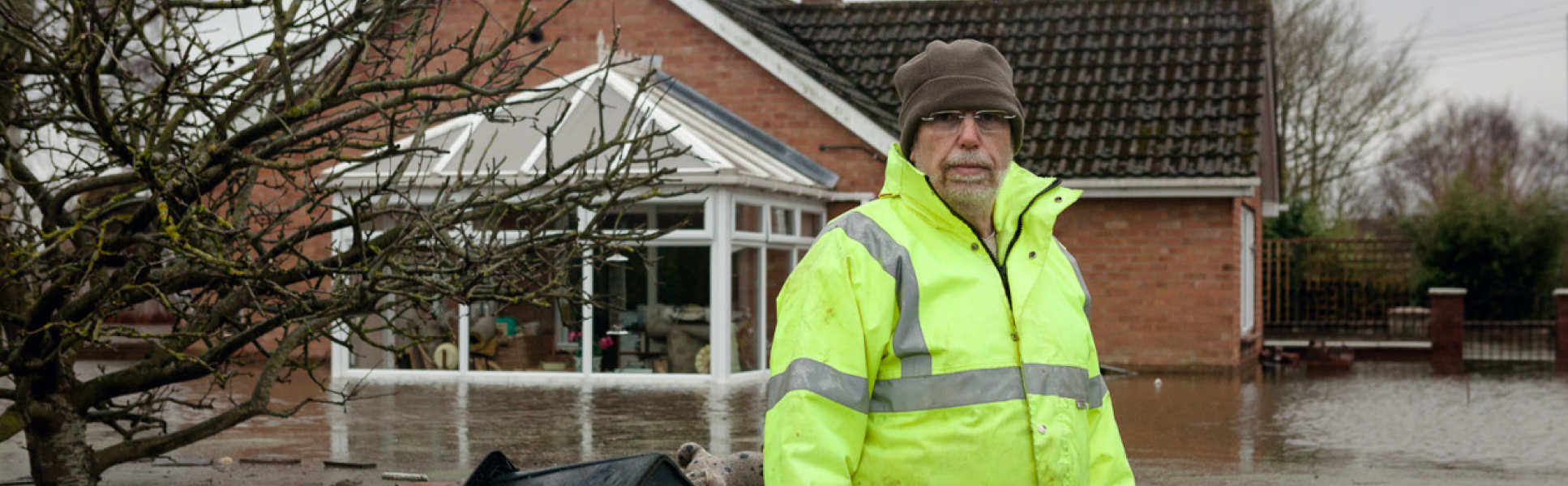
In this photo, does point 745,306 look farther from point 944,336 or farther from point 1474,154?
point 1474,154

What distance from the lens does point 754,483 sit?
5832mm

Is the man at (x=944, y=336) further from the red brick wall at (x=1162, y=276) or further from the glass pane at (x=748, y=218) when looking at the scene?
the red brick wall at (x=1162, y=276)

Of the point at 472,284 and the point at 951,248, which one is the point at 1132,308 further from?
the point at 951,248

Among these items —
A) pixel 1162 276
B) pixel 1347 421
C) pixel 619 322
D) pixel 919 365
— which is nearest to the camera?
pixel 919 365

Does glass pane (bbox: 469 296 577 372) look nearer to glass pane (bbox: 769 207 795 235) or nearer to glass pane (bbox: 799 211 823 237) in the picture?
glass pane (bbox: 769 207 795 235)

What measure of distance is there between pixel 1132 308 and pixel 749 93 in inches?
198

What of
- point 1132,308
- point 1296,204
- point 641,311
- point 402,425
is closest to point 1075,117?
point 1132,308

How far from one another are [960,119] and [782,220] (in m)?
13.6

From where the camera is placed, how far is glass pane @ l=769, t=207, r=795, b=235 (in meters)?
16.7

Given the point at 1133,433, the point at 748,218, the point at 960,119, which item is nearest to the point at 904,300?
the point at 960,119

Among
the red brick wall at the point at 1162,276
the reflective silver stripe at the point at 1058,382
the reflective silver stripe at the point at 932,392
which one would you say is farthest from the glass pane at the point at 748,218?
the reflective silver stripe at the point at 932,392

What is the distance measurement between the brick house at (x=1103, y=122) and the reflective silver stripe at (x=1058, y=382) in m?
12.6

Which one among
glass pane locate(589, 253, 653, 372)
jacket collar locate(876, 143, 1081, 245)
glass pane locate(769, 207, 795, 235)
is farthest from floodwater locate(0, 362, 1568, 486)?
jacket collar locate(876, 143, 1081, 245)

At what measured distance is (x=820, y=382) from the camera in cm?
303
